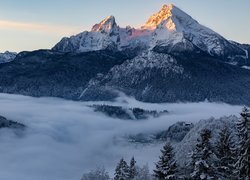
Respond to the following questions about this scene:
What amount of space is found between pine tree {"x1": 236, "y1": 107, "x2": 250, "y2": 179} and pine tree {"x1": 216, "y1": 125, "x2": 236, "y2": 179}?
3.01 metres

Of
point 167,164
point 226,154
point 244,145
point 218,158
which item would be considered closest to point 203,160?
point 244,145

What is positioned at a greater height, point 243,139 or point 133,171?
point 243,139

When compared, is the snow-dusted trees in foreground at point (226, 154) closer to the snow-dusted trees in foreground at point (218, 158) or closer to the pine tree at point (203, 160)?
the snow-dusted trees in foreground at point (218, 158)

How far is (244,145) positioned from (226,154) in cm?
597

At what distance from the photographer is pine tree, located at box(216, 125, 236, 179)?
61.9 metres

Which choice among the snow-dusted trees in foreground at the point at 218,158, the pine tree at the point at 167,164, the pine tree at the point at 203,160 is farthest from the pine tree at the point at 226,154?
the pine tree at the point at 167,164

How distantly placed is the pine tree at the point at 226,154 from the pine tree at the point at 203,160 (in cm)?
416

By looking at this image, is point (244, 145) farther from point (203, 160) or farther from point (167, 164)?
point (167, 164)

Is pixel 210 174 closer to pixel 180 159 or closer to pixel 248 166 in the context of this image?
pixel 248 166

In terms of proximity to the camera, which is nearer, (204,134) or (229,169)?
(204,134)

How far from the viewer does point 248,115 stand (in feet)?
186

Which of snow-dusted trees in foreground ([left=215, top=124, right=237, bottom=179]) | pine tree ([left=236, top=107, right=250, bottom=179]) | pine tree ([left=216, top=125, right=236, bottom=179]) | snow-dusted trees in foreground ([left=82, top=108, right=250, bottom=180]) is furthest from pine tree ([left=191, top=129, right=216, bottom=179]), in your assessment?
pine tree ([left=216, top=125, right=236, bottom=179])

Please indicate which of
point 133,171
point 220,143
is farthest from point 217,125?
point 220,143

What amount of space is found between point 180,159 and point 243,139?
7690 centimetres
